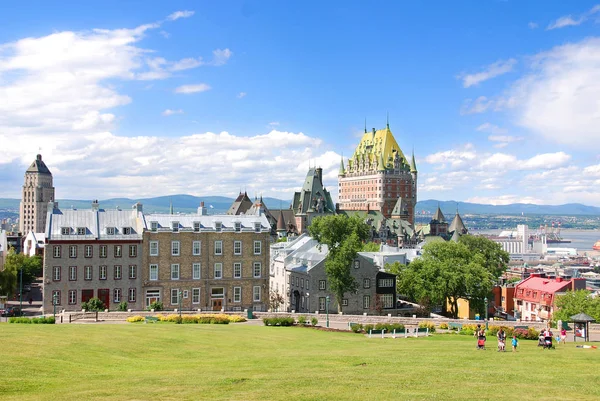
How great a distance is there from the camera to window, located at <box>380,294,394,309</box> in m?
78.8

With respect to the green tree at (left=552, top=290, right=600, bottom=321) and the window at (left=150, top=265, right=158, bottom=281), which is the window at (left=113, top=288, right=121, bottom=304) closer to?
the window at (left=150, top=265, right=158, bottom=281)

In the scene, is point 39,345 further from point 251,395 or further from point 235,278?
point 235,278

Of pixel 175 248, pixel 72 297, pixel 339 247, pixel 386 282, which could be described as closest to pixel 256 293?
pixel 175 248

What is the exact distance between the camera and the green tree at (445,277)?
73125 mm

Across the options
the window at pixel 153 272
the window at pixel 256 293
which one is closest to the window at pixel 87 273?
the window at pixel 153 272

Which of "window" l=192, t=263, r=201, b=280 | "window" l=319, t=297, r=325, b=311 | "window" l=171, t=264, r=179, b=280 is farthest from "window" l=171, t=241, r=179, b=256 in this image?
"window" l=319, t=297, r=325, b=311

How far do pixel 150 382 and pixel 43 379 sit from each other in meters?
4.54

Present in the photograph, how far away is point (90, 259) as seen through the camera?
222 feet

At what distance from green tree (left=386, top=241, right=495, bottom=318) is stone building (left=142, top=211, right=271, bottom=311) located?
18151 millimetres

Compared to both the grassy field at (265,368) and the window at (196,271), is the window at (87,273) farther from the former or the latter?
the grassy field at (265,368)

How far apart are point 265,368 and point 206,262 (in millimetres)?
42959

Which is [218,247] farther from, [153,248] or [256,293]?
[153,248]

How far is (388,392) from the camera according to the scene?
24.2 metres

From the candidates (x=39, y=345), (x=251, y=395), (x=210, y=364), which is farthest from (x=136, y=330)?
(x=251, y=395)
